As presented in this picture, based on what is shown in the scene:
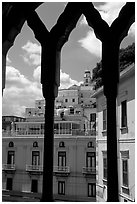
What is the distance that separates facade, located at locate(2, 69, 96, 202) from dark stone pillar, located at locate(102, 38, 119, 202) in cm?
1298

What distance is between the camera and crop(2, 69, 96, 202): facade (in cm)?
1475

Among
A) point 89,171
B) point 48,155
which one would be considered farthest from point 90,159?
point 48,155

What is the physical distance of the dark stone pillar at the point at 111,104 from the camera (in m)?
1.76

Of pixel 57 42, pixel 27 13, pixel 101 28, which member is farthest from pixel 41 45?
pixel 101 28

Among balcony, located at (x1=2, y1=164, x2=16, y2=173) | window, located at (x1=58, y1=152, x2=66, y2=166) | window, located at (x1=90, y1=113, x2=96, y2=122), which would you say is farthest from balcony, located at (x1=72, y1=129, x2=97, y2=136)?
balcony, located at (x1=2, y1=164, x2=16, y2=173)

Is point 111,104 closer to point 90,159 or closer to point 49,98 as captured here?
point 49,98

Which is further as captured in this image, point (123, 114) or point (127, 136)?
point (123, 114)

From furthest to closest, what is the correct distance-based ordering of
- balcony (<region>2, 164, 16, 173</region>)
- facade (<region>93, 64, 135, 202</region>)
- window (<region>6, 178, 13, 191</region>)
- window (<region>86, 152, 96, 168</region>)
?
1. balcony (<region>2, 164, 16, 173</region>)
2. window (<region>6, 178, 13, 191</region>)
3. window (<region>86, 152, 96, 168</region>)
4. facade (<region>93, 64, 135, 202</region>)

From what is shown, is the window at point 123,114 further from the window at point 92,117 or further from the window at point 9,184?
the window at point 9,184

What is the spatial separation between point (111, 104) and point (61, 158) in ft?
45.5

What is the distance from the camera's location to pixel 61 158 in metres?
15.4

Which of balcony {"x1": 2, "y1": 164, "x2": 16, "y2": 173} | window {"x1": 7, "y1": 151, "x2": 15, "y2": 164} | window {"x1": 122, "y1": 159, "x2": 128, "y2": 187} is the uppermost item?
window {"x1": 122, "y1": 159, "x2": 128, "y2": 187}

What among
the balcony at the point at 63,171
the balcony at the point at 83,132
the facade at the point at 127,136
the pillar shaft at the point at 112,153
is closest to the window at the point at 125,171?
the facade at the point at 127,136

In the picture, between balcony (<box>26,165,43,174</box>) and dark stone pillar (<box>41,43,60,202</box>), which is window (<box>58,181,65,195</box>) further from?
dark stone pillar (<box>41,43,60,202</box>)
